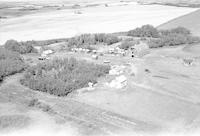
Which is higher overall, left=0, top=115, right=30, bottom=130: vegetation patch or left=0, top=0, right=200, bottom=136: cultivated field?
left=0, top=0, right=200, bottom=136: cultivated field

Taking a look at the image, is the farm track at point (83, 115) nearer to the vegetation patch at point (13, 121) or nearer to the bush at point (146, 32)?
the vegetation patch at point (13, 121)

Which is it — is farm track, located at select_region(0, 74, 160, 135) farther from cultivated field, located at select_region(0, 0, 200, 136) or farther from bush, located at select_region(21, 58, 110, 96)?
bush, located at select_region(21, 58, 110, 96)

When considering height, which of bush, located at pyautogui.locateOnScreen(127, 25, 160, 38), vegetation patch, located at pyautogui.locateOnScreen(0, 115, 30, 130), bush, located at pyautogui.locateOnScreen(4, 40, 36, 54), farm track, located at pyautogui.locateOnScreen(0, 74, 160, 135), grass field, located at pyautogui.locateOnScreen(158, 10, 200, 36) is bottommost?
vegetation patch, located at pyautogui.locateOnScreen(0, 115, 30, 130)

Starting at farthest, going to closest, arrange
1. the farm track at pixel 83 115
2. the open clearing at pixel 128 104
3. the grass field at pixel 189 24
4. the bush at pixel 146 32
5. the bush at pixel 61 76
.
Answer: the grass field at pixel 189 24
the bush at pixel 146 32
the bush at pixel 61 76
the open clearing at pixel 128 104
the farm track at pixel 83 115

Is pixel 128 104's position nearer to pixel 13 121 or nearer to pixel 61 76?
pixel 61 76

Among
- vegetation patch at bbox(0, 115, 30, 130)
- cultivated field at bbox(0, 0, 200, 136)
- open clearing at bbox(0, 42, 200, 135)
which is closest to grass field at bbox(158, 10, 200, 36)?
cultivated field at bbox(0, 0, 200, 136)

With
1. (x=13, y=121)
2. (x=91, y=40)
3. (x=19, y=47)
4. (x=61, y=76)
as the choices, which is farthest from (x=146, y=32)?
(x=13, y=121)

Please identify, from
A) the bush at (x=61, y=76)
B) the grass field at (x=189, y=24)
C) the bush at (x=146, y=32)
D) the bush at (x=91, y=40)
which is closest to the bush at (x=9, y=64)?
the bush at (x=61, y=76)
